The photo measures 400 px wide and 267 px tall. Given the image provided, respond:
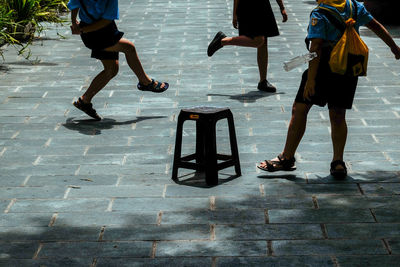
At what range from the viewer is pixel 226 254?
4.84 metres

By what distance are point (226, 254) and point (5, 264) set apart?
1.31 meters

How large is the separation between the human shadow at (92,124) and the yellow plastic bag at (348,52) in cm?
285

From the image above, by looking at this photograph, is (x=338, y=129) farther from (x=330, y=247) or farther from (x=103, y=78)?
(x=103, y=78)

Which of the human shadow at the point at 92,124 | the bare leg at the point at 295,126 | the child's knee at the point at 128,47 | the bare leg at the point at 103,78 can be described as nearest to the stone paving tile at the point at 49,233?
the bare leg at the point at 295,126

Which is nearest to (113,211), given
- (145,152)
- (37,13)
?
(145,152)

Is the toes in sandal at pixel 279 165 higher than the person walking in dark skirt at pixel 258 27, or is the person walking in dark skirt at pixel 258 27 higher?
the toes in sandal at pixel 279 165

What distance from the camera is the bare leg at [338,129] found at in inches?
252

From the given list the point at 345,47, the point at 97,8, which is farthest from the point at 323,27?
the point at 97,8

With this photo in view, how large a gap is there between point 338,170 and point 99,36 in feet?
10.6

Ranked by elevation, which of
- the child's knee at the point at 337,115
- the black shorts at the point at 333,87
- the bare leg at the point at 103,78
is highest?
the black shorts at the point at 333,87

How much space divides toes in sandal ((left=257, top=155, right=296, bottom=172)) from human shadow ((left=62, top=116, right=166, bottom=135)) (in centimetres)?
210

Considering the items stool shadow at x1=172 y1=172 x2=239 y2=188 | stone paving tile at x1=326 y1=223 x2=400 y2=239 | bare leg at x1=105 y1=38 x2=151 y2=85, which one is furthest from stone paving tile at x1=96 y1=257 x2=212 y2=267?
bare leg at x1=105 y1=38 x2=151 y2=85

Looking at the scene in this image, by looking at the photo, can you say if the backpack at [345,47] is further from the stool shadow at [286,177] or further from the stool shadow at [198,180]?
the stool shadow at [198,180]

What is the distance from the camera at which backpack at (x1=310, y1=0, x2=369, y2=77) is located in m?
6.06
